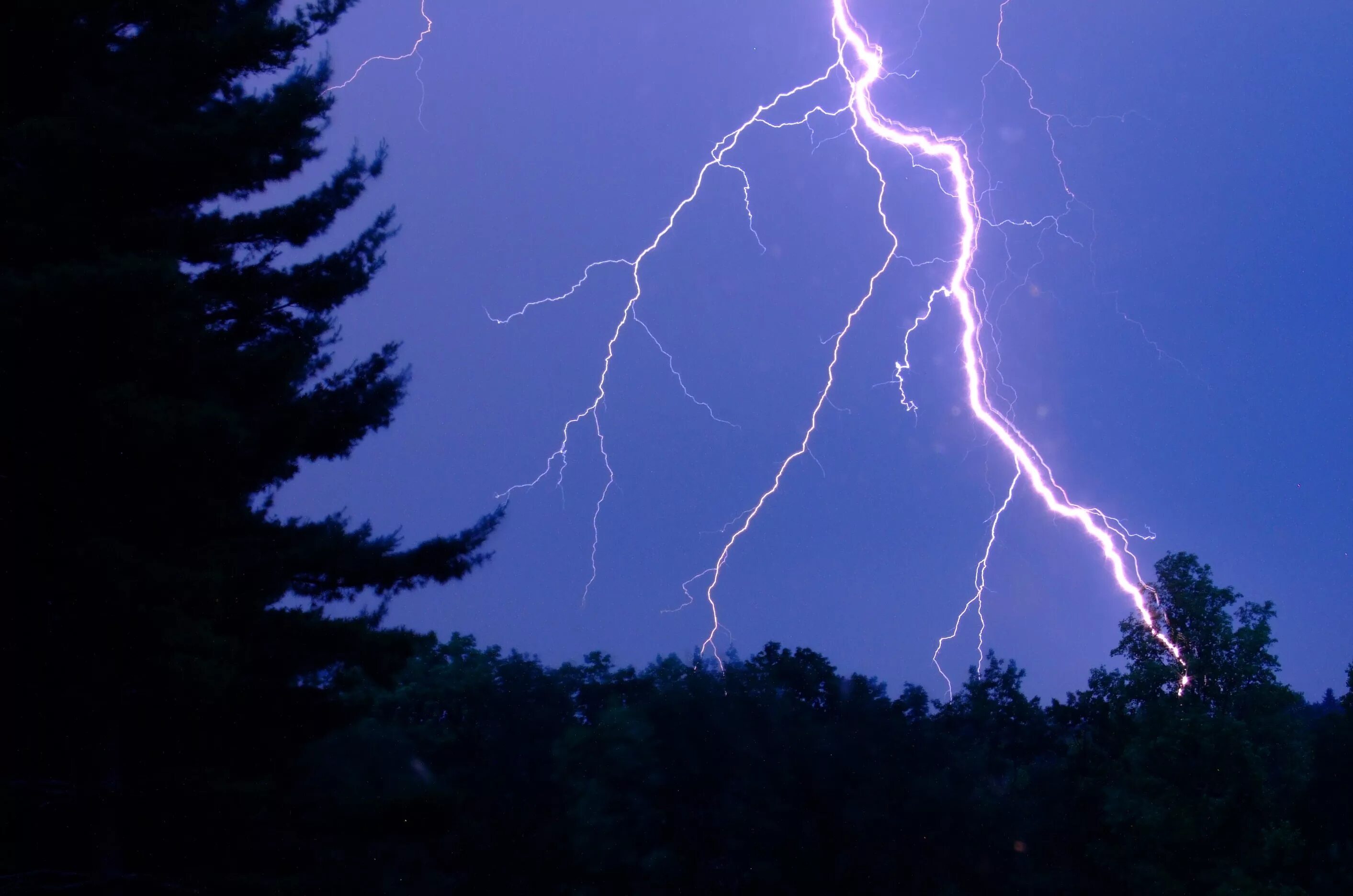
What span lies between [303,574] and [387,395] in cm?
147

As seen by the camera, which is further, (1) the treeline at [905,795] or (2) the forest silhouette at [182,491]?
(1) the treeline at [905,795]

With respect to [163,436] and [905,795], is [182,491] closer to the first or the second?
[163,436]

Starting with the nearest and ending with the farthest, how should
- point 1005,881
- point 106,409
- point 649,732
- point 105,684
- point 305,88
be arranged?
point 106,409
point 105,684
point 305,88
point 1005,881
point 649,732

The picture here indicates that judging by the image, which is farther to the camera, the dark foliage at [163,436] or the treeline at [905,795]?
the treeline at [905,795]

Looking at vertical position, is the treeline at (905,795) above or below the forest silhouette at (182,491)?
above

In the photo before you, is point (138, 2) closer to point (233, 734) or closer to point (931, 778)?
point (233, 734)

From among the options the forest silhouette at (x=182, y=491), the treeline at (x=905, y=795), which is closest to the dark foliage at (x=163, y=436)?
the forest silhouette at (x=182, y=491)

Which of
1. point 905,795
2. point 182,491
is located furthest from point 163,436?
point 905,795

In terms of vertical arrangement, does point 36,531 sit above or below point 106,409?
below

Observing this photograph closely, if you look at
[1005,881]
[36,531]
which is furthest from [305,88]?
[1005,881]

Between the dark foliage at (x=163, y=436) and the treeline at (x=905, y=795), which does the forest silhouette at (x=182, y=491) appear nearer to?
the dark foliage at (x=163, y=436)

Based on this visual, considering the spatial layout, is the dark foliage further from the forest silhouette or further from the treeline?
the treeline

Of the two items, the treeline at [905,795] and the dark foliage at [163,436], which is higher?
the treeline at [905,795]

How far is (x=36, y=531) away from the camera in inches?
227
